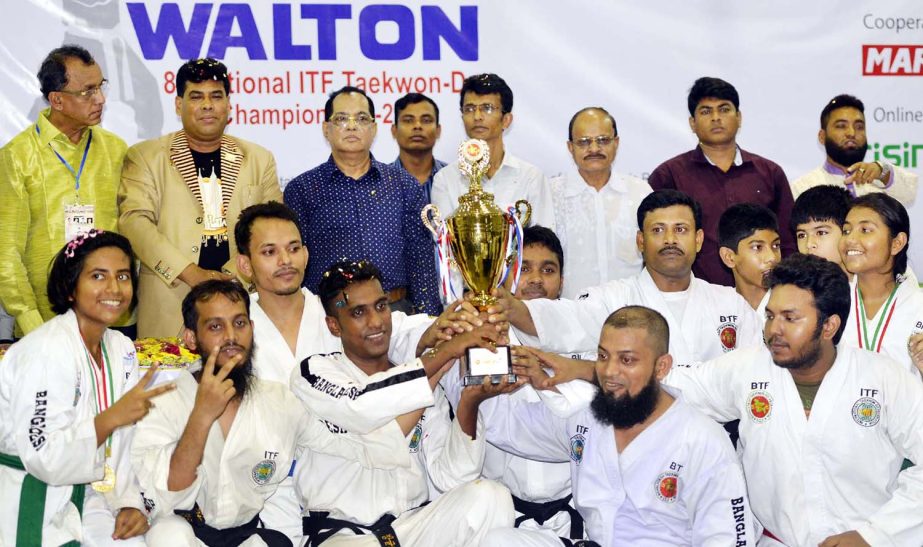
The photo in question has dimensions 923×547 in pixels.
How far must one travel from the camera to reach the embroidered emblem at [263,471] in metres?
4.84

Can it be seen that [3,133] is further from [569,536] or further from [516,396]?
[569,536]

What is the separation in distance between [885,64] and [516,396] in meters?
4.37

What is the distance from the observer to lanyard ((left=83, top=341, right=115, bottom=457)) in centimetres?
476

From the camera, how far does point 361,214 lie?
19.7 ft

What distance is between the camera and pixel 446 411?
5.33m

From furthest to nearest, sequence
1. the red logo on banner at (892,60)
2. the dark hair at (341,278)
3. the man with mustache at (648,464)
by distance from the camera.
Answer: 1. the red logo on banner at (892,60)
2. the dark hair at (341,278)
3. the man with mustache at (648,464)

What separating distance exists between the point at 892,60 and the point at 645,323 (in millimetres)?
4358

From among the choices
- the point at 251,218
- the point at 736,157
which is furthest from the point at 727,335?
the point at 251,218

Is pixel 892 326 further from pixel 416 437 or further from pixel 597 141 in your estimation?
pixel 416 437

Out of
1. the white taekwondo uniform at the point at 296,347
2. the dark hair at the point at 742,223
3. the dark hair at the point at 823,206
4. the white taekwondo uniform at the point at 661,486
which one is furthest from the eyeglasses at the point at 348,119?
the dark hair at the point at 823,206

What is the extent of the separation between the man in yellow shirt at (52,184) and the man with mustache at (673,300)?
250 centimetres

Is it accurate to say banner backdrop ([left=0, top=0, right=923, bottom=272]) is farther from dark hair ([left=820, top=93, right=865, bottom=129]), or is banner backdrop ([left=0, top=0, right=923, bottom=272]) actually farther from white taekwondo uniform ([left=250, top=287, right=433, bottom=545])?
white taekwondo uniform ([left=250, top=287, right=433, bottom=545])

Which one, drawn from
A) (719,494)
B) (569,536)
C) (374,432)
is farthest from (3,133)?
(719,494)

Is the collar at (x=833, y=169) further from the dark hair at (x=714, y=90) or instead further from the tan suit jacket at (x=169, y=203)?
the tan suit jacket at (x=169, y=203)
